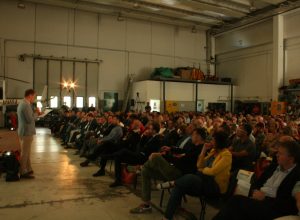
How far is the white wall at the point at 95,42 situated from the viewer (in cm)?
1480

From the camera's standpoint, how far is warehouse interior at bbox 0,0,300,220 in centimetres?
1446

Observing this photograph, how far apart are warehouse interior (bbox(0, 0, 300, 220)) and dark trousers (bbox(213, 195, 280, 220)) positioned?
31.4 feet

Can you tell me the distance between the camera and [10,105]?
14078 millimetres

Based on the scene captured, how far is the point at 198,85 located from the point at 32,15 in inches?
383

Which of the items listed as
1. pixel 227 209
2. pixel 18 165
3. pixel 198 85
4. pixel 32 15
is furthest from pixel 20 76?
pixel 227 209

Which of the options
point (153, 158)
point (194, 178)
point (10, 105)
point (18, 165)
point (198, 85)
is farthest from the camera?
point (198, 85)

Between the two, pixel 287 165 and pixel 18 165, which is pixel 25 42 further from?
pixel 287 165

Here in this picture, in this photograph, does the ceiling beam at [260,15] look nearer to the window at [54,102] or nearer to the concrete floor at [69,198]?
the window at [54,102]

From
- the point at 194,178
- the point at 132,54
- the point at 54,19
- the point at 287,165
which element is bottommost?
the point at 194,178

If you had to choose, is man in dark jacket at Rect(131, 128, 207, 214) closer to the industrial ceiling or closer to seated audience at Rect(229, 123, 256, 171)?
seated audience at Rect(229, 123, 256, 171)

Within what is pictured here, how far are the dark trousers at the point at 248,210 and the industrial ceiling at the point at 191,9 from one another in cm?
1293

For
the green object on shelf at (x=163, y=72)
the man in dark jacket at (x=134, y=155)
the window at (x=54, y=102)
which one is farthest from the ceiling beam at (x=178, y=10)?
the man in dark jacket at (x=134, y=155)

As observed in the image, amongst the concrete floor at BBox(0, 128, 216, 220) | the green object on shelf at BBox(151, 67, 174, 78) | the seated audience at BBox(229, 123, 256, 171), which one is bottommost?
the concrete floor at BBox(0, 128, 216, 220)

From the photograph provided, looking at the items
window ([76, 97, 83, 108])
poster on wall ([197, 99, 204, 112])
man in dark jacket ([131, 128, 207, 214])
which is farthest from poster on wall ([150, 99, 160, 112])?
man in dark jacket ([131, 128, 207, 214])
